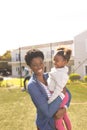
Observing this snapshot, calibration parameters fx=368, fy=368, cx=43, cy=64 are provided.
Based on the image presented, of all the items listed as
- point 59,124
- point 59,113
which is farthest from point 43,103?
point 59,124

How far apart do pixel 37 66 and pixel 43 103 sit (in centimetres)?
36

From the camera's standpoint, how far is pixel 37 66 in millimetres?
3418

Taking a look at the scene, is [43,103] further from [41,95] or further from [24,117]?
[24,117]

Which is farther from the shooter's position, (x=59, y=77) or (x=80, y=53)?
(x=80, y=53)

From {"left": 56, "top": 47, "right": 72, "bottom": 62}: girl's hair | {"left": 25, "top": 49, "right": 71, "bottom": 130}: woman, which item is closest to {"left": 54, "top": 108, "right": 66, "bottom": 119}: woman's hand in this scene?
{"left": 25, "top": 49, "right": 71, "bottom": 130}: woman

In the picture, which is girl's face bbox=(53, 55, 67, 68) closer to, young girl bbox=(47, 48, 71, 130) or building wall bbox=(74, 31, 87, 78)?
young girl bbox=(47, 48, 71, 130)

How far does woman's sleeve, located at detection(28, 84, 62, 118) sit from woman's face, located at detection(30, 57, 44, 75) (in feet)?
0.54

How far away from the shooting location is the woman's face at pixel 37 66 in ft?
11.2

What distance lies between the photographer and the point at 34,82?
3.36 meters

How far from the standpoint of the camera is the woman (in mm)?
3305

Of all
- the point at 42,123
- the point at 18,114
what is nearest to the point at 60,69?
the point at 42,123

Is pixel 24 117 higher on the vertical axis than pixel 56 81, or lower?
lower

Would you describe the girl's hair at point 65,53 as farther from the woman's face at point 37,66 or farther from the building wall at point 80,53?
the building wall at point 80,53

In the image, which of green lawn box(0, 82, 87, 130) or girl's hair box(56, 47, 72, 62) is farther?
green lawn box(0, 82, 87, 130)
